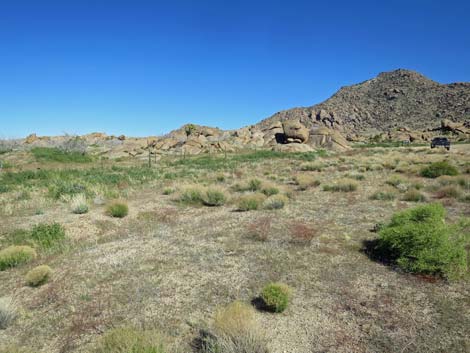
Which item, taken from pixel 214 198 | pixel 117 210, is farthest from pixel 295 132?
pixel 117 210

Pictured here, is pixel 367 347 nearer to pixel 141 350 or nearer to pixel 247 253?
pixel 141 350

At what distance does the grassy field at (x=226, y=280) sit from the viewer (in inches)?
180

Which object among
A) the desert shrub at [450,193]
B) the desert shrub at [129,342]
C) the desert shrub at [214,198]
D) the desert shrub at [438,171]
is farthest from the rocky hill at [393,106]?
the desert shrub at [129,342]

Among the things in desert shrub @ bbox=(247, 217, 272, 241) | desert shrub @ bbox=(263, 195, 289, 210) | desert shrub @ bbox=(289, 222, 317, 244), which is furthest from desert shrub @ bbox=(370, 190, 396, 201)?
desert shrub @ bbox=(247, 217, 272, 241)

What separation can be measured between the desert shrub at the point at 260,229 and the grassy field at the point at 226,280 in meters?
0.04

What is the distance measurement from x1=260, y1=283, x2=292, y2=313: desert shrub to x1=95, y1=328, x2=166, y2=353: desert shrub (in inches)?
71.0

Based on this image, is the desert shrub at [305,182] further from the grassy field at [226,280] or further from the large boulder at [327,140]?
the large boulder at [327,140]

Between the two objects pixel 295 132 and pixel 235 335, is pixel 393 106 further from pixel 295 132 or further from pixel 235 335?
pixel 235 335

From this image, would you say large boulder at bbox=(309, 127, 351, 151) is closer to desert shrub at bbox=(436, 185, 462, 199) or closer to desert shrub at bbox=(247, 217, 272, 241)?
desert shrub at bbox=(436, 185, 462, 199)

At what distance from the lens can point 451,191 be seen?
13.0 metres

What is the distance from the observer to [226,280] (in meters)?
6.37

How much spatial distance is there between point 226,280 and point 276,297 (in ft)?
4.74

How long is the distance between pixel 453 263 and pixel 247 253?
166 inches

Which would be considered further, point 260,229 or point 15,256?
point 260,229
